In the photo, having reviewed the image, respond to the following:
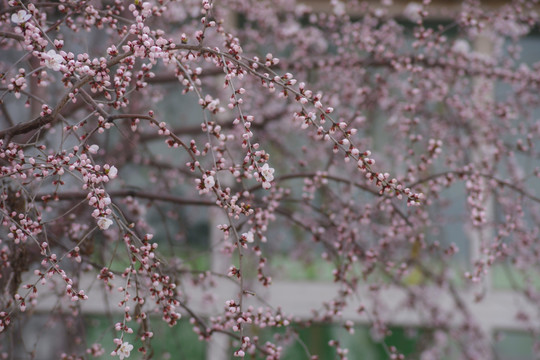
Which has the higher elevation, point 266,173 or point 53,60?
point 53,60

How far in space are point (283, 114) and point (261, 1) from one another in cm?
90

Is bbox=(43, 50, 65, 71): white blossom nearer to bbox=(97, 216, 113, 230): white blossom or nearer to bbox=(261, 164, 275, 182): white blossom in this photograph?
bbox=(97, 216, 113, 230): white blossom

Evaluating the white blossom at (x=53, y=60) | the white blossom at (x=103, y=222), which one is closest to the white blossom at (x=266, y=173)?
the white blossom at (x=103, y=222)

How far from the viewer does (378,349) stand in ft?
21.8

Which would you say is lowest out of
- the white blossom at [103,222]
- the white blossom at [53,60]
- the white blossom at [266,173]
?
the white blossom at [103,222]

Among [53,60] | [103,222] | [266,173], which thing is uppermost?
[53,60]

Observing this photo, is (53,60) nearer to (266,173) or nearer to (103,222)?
(103,222)

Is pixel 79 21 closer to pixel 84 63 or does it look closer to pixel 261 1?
pixel 84 63

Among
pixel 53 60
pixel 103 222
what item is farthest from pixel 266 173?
pixel 53 60

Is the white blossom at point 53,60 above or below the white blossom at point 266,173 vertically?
above

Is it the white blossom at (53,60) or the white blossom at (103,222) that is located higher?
the white blossom at (53,60)

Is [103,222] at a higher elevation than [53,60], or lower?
lower

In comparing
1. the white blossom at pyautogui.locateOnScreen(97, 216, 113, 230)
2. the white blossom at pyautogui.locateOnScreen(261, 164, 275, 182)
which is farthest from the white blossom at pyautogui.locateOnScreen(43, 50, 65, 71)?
the white blossom at pyautogui.locateOnScreen(261, 164, 275, 182)

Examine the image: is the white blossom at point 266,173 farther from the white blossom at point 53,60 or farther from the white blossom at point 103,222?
the white blossom at point 53,60
